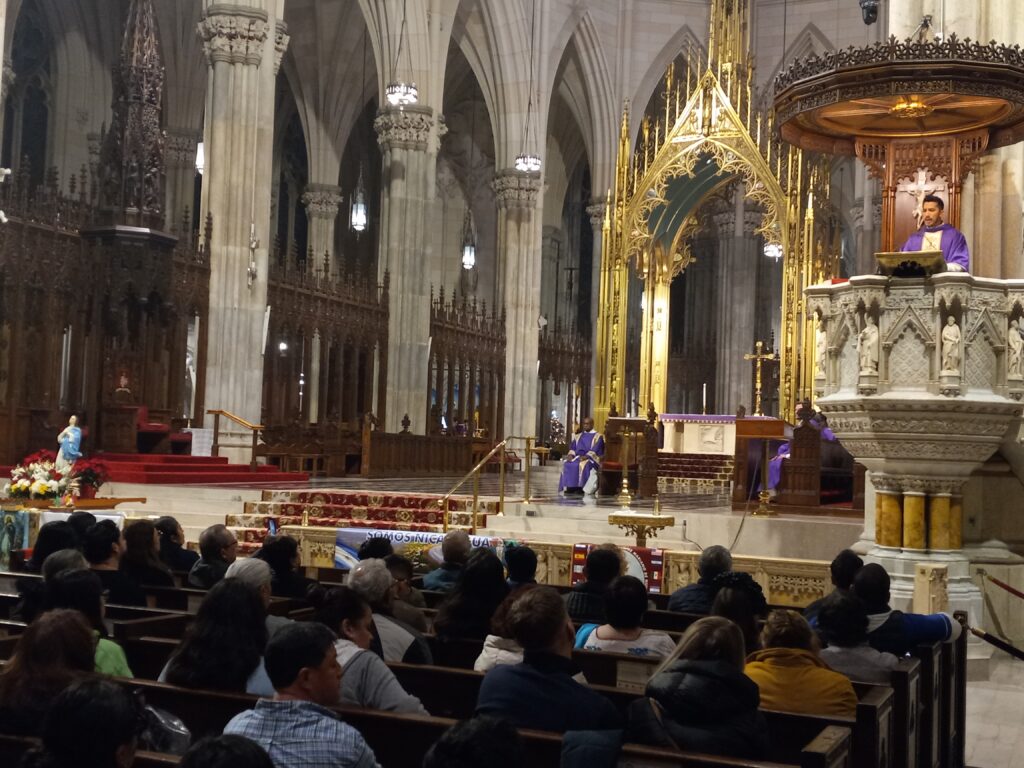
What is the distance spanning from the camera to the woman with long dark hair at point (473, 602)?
15.6 ft

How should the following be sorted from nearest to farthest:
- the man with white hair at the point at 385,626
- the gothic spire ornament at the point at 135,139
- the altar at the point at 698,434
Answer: the man with white hair at the point at 385,626 < the gothic spire ornament at the point at 135,139 < the altar at the point at 698,434

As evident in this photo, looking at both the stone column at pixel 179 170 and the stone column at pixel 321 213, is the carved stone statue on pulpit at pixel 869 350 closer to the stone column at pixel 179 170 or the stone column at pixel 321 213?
the stone column at pixel 179 170

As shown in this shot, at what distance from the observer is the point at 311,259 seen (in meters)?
23.9

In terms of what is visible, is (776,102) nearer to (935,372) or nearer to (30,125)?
(935,372)

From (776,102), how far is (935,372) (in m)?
2.91

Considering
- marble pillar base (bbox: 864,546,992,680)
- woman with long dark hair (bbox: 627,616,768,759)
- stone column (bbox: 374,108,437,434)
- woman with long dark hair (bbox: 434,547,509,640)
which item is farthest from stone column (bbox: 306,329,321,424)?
woman with long dark hair (bbox: 627,616,768,759)

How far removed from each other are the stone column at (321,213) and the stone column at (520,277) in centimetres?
412

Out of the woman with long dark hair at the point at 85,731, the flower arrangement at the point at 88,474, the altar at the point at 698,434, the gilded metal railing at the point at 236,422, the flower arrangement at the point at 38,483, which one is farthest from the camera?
the altar at the point at 698,434

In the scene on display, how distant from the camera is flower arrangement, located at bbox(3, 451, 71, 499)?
11.2 meters

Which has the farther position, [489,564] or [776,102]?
[776,102]

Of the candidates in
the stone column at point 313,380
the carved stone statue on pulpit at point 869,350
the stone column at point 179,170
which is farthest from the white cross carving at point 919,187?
the stone column at point 179,170

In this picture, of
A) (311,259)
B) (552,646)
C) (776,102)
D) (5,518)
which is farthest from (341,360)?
(552,646)

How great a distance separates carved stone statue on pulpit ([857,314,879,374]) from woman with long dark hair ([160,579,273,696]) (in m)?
4.99

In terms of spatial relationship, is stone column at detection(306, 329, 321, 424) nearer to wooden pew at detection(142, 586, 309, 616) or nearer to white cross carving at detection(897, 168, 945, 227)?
white cross carving at detection(897, 168, 945, 227)
